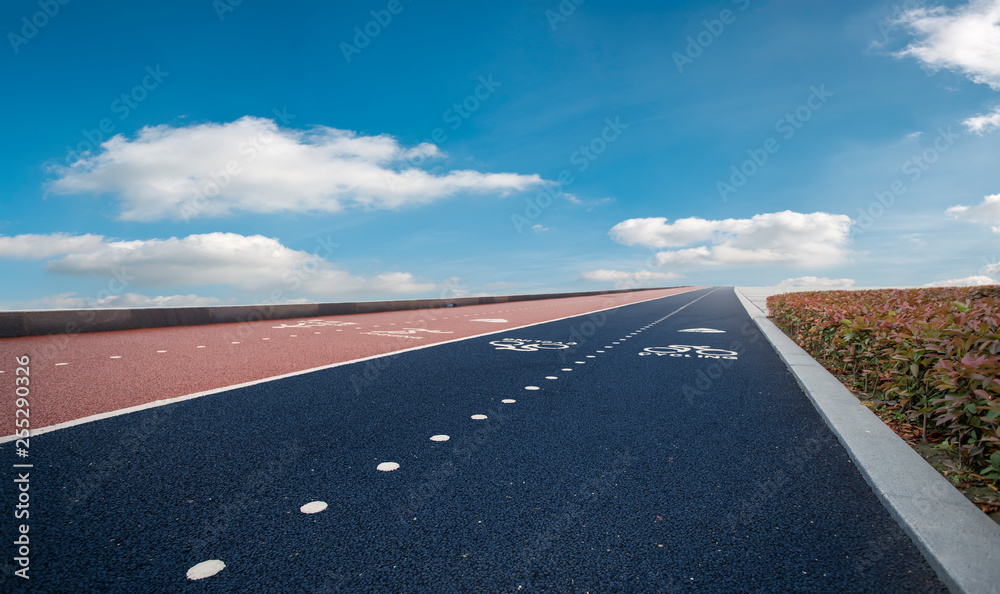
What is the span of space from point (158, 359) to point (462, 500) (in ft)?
23.8

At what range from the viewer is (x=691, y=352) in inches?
335

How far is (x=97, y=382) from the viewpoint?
5.89 m

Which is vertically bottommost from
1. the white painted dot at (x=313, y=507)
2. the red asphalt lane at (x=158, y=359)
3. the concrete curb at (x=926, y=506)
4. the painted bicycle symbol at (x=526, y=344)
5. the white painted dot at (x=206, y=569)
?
the concrete curb at (x=926, y=506)

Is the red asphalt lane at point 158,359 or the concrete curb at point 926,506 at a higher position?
the red asphalt lane at point 158,359

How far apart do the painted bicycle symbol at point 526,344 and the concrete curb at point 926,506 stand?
5.14 metres

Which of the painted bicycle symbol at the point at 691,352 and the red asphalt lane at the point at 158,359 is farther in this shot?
the painted bicycle symbol at the point at 691,352

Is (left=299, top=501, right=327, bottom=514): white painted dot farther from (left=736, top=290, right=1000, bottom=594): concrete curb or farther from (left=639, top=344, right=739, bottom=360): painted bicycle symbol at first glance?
(left=639, top=344, right=739, bottom=360): painted bicycle symbol

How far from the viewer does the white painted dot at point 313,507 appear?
8.48 feet

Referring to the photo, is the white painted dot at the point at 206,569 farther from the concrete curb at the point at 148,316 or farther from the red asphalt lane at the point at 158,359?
the concrete curb at the point at 148,316

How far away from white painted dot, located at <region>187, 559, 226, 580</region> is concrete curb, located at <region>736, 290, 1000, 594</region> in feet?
9.93

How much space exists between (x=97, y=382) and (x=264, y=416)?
3.17m

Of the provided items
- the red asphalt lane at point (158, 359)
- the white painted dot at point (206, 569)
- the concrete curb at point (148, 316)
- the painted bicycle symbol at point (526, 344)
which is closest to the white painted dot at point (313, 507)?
the white painted dot at point (206, 569)

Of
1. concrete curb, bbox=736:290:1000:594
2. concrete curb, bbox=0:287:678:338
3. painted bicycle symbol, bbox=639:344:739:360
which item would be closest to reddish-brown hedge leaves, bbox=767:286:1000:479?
concrete curb, bbox=736:290:1000:594

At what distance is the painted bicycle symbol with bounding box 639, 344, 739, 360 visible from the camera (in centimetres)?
805
